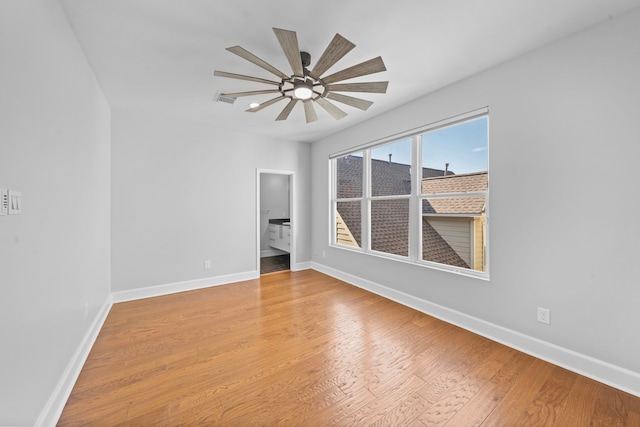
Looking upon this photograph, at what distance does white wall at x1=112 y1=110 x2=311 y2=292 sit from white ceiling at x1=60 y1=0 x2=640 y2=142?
3.12ft

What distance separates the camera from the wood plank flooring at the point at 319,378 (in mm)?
1579

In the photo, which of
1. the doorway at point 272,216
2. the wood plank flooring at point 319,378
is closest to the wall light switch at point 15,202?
the wood plank flooring at point 319,378

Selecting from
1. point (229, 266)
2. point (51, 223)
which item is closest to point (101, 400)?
point (51, 223)

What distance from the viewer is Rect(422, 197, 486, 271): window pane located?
271cm

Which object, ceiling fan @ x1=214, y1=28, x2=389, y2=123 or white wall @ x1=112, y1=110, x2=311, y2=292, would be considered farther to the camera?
white wall @ x1=112, y1=110, x2=311, y2=292

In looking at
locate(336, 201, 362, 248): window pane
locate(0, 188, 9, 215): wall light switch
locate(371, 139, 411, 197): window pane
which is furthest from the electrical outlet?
locate(0, 188, 9, 215): wall light switch

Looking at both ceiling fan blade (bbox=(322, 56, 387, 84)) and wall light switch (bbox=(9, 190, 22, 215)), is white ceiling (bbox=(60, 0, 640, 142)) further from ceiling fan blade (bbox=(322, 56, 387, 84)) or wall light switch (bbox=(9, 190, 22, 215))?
wall light switch (bbox=(9, 190, 22, 215))

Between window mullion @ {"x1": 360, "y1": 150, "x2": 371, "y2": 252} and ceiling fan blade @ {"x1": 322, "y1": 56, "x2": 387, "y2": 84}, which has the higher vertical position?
ceiling fan blade @ {"x1": 322, "y1": 56, "x2": 387, "y2": 84}

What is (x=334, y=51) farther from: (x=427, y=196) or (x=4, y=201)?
(x=427, y=196)

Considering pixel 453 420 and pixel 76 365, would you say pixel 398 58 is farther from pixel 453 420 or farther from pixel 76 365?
pixel 76 365

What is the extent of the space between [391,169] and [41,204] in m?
3.57

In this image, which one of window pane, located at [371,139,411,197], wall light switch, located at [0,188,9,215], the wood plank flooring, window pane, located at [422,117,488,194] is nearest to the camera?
wall light switch, located at [0,188,9,215]

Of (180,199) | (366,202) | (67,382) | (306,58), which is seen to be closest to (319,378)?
(67,382)

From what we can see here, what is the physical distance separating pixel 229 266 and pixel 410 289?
2913mm
